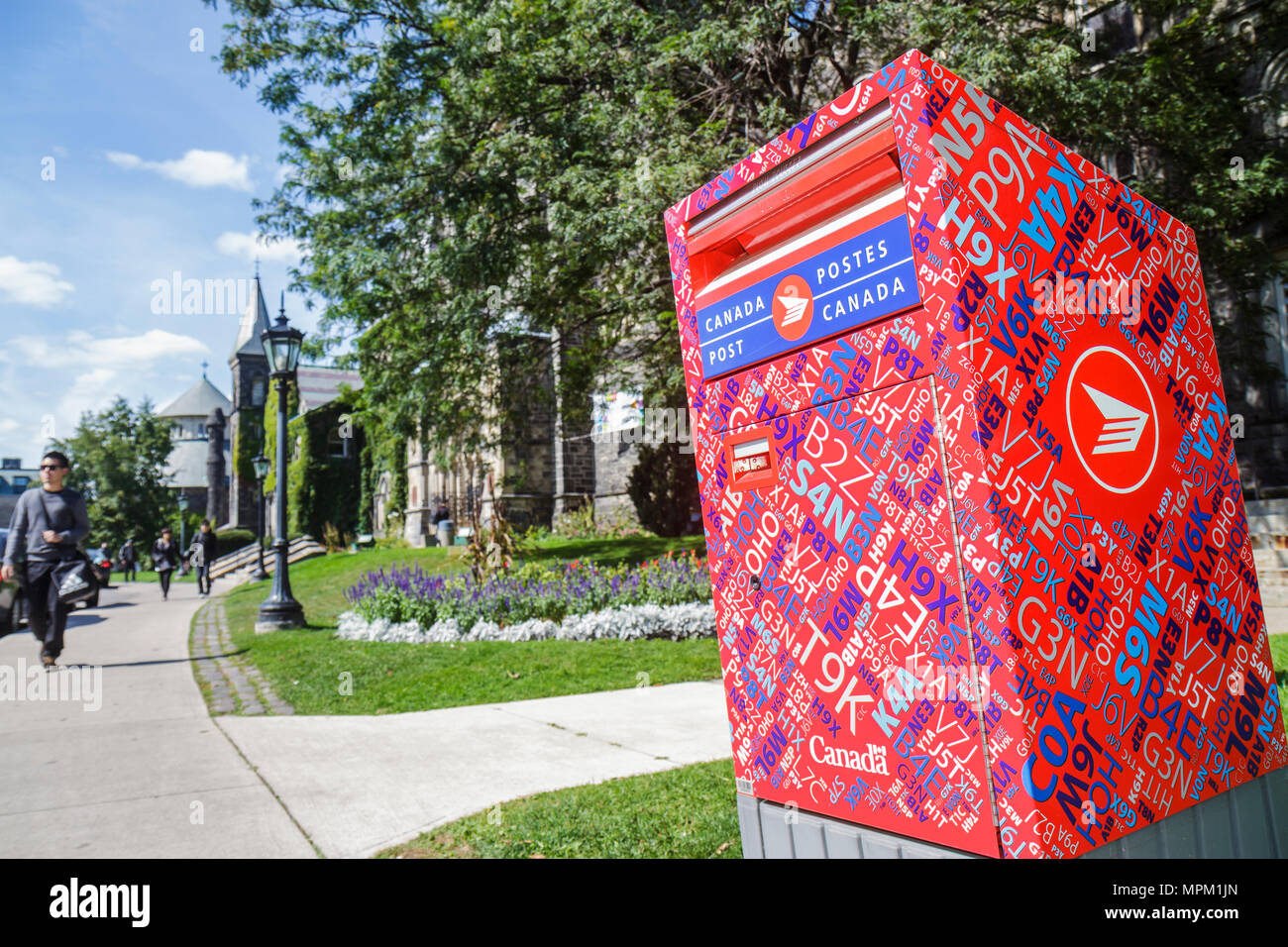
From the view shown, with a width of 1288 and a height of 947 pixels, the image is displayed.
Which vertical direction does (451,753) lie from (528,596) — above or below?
below

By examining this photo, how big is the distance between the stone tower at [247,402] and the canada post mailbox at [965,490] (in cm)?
5536

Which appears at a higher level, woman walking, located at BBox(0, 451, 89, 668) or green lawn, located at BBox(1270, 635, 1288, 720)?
woman walking, located at BBox(0, 451, 89, 668)

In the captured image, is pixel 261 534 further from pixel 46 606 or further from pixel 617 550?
pixel 46 606

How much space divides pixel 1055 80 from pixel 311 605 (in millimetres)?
14437

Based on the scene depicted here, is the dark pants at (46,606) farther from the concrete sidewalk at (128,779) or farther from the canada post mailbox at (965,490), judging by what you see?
the canada post mailbox at (965,490)

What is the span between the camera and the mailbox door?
1.59 metres

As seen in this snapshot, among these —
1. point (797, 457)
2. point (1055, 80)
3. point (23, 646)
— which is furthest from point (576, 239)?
point (797, 457)

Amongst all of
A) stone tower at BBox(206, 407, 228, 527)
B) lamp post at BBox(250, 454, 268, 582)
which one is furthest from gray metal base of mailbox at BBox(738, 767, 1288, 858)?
stone tower at BBox(206, 407, 228, 527)

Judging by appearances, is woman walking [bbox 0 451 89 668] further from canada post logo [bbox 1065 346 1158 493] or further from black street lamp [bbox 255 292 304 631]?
canada post logo [bbox 1065 346 1158 493]

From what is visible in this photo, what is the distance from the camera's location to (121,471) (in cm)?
4559

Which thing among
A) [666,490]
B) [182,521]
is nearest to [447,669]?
[666,490]

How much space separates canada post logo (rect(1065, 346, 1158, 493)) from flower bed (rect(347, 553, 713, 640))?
28.6 ft

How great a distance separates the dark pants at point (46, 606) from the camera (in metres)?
8.21

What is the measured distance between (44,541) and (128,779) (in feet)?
16.3
